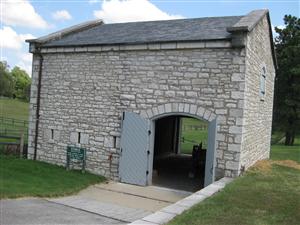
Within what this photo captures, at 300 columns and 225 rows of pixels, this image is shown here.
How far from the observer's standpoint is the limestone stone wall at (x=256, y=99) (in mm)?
11398

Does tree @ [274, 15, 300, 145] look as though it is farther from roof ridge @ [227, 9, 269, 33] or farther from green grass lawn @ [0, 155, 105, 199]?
green grass lawn @ [0, 155, 105, 199]

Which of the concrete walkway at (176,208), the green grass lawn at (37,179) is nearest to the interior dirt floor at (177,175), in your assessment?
the green grass lawn at (37,179)

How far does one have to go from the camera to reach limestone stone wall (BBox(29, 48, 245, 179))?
432 inches

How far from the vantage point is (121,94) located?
12.5 m

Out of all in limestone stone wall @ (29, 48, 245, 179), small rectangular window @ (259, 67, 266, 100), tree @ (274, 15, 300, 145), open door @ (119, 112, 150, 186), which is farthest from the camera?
tree @ (274, 15, 300, 145)

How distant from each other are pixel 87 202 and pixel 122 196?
139 cm

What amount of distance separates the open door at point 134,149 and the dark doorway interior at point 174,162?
77 cm

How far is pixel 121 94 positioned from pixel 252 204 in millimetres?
6014

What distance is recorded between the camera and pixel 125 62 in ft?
41.0

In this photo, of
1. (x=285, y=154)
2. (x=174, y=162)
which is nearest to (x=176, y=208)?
(x=174, y=162)

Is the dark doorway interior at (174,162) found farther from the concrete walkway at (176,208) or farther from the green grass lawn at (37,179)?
the concrete walkway at (176,208)

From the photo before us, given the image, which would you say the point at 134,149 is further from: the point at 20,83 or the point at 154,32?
the point at 20,83

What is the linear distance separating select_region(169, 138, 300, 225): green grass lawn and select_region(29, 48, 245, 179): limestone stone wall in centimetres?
117

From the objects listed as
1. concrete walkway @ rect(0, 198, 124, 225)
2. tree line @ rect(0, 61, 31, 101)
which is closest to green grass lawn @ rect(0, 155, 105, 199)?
concrete walkway @ rect(0, 198, 124, 225)
